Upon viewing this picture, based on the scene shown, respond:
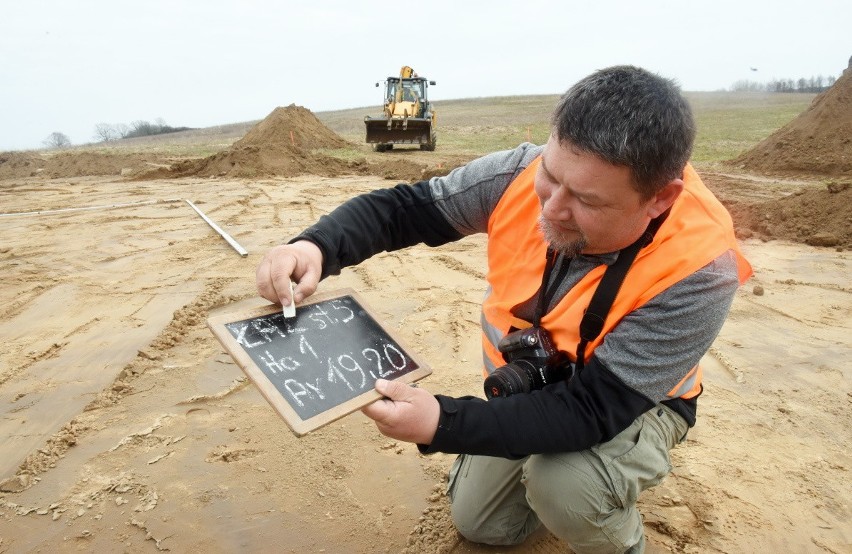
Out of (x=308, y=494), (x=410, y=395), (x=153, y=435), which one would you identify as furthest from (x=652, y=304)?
(x=153, y=435)

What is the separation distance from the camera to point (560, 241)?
165cm

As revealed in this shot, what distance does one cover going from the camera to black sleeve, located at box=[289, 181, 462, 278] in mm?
1998

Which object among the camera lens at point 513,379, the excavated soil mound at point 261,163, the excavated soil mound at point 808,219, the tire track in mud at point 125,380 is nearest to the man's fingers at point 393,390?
the camera lens at point 513,379

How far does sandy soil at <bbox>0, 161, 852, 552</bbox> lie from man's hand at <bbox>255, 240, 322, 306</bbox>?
0.94 m

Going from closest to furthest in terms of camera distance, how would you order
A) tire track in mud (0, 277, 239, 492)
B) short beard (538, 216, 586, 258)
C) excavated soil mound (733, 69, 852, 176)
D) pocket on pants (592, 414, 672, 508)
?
1. short beard (538, 216, 586, 258)
2. pocket on pants (592, 414, 672, 508)
3. tire track in mud (0, 277, 239, 492)
4. excavated soil mound (733, 69, 852, 176)

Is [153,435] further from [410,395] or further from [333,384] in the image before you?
[410,395]

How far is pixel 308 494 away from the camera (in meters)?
2.30

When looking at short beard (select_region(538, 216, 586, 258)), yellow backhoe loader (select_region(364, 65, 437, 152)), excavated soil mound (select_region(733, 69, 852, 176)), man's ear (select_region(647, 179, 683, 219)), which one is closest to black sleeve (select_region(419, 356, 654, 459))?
short beard (select_region(538, 216, 586, 258))

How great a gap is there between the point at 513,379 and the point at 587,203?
0.55 m

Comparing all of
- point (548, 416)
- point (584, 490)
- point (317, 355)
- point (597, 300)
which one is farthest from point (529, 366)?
point (317, 355)

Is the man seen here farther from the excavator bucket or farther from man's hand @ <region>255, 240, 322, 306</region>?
the excavator bucket

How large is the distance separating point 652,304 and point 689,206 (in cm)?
32

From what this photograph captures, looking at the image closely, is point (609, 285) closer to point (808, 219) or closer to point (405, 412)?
point (405, 412)

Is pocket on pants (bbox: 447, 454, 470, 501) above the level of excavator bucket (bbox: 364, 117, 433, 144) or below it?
below
